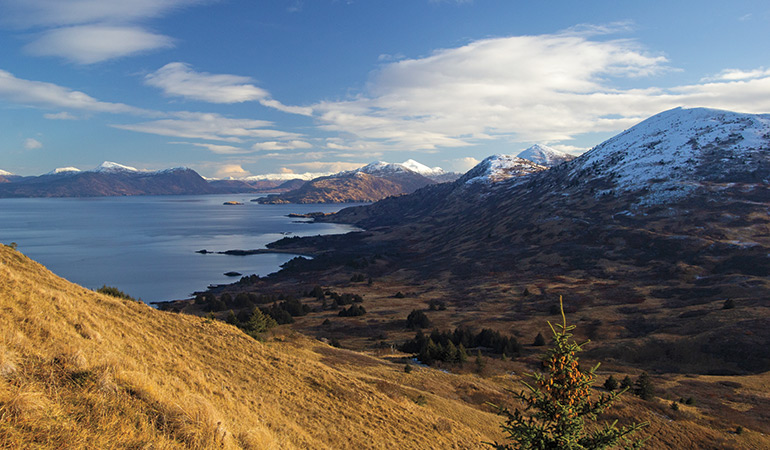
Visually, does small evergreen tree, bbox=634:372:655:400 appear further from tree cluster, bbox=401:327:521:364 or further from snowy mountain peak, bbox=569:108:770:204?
snowy mountain peak, bbox=569:108:770:204

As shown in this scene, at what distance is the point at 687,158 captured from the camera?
149m

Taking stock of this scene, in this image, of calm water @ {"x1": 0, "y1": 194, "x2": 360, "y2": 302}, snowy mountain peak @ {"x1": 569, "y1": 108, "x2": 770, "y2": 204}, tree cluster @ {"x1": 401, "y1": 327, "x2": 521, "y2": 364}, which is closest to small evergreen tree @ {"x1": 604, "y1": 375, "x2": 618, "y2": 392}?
tree cluster @ {"x1": 401, "y1": 327, "x2": 521, "y2": 364}

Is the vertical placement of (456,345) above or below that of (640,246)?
below

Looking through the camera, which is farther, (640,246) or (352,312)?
(640,246)

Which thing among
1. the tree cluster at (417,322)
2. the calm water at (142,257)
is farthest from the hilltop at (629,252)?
the calm water at (142,257)

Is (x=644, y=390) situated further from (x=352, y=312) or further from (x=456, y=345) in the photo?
(x=352, y=312)

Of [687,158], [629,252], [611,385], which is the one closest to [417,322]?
[611,385]

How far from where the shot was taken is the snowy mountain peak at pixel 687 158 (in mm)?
127900

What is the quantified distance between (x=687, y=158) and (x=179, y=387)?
609 ft

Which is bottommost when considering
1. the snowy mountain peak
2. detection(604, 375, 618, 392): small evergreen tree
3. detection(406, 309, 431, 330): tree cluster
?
detection(406, 309, 431, 330): tree cluster

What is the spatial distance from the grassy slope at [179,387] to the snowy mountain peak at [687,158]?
127m

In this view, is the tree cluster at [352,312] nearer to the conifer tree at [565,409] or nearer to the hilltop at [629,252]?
the hilltop at [629,252]

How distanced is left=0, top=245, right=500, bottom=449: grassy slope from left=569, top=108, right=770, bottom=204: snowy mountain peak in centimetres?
12743

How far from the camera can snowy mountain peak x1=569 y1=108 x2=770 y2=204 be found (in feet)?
420
